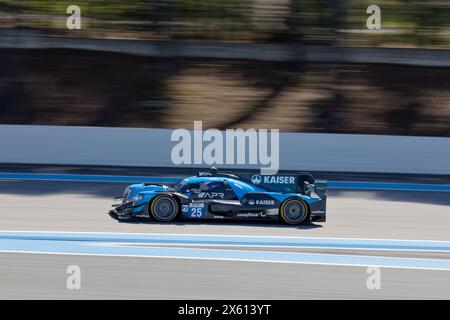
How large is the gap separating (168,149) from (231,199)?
6289 millimetres

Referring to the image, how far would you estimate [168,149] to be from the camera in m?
16.8

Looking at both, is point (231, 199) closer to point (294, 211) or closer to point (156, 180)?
point (294, 211)

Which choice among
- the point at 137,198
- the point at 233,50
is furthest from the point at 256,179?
the point at 233,50

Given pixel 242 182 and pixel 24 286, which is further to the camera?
pixel 242 182

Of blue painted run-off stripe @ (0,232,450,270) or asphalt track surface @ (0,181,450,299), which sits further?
blue painted run-off stripe @ (0,232,450,270)

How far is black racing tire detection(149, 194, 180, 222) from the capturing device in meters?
10.6

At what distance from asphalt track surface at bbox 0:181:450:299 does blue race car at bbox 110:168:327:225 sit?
0.18 meters

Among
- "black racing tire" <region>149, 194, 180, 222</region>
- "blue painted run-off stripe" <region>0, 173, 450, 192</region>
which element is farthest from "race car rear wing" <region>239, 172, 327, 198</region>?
"blue painted run-off stripe" <region>0, 173, 450, 192</region>

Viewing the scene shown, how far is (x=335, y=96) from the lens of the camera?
2181cm

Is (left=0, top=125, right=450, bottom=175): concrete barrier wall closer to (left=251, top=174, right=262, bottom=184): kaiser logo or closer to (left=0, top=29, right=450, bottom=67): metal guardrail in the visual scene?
(left=251, top=174, right=262, bottom=184): kaiser logo

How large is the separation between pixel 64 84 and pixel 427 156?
1097 centimetres

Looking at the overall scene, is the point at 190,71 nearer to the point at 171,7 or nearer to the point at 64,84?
the point at 171,7

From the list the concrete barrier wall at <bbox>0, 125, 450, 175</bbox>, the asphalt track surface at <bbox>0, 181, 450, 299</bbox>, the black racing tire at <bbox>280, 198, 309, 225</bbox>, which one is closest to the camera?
the asphalt track surface at <bbox>0, 181, 450, 299</bbox>
